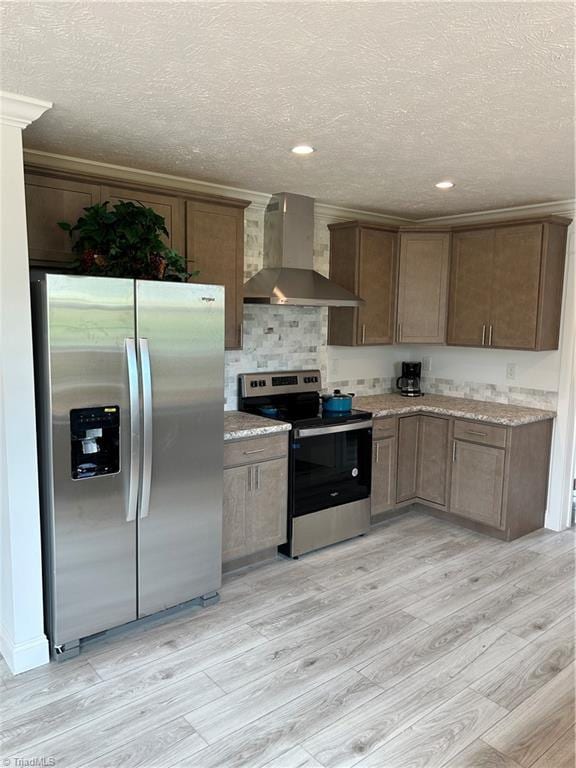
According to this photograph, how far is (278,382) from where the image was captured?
4.23 meters

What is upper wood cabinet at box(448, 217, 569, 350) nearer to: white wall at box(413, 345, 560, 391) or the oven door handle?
white wall at box(413, 345, 560, 391)

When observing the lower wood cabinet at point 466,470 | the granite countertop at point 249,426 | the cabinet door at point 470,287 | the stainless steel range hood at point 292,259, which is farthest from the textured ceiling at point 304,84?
the lower wood cabinet at point 466,470

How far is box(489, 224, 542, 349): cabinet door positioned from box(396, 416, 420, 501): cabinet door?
0.89 metres

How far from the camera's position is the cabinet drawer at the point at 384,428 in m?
4.21

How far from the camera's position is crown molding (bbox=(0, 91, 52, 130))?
2256 mm

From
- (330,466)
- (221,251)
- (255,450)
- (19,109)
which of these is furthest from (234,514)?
(19,109)

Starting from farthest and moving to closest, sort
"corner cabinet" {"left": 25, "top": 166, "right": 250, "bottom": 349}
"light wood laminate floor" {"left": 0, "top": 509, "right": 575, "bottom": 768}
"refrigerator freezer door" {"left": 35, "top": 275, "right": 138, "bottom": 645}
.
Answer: "corner cabinet" {"left": 25, "top": 166, "right": 250, "bottom": 349} < "refrigerator freezer door" {"left": 35, "top": 275, "right": 138, "bottom": 645} < "light wood laminate floor" {"left": 0, "top": 509, "right": 575, "bottom": 768}

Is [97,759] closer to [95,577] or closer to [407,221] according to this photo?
[95,577]

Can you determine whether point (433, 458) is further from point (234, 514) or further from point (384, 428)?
point (234, 514)

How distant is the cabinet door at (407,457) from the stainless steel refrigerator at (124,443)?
72.8 inches

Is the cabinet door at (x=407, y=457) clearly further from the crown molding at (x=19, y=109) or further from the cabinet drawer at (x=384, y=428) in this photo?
the crown molding at (x=19, y=109)

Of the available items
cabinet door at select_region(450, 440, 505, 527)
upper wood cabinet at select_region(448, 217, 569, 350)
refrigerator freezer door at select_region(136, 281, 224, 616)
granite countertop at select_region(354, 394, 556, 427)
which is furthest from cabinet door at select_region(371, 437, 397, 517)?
refrigerator freezer door at select_region(136, 281, 224, 616)

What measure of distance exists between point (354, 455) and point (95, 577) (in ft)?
6.54

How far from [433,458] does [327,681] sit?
2.30 m
